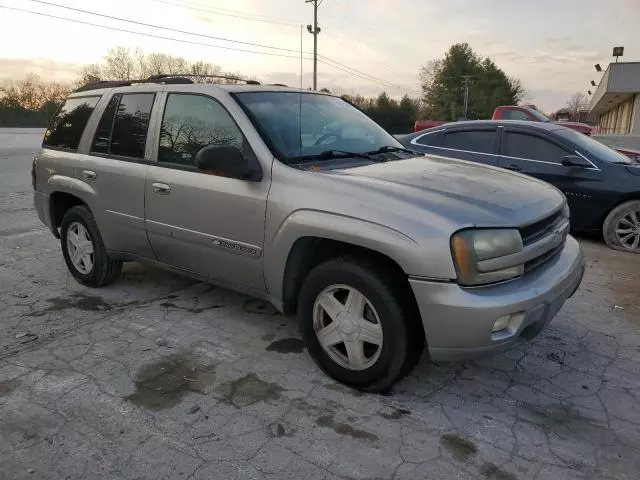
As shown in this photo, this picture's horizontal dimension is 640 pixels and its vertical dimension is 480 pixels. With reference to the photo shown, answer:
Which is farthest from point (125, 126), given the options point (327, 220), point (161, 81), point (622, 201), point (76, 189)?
point (622, 201)

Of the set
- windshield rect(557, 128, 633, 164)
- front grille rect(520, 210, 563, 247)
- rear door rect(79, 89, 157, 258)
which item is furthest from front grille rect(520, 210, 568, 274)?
windshield rect(557, 128, 633, 164)

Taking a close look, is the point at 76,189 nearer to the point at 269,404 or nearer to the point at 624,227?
the point at 269,404

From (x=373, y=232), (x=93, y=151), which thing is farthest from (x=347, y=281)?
(x=93, y=151)

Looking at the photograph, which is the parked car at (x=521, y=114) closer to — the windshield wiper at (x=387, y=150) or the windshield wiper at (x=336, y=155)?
the windshield wiper at (x=387, y=150)

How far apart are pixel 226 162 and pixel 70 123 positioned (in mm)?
2489

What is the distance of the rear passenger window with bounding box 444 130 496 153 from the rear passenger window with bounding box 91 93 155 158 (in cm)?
484

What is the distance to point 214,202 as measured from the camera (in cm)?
350

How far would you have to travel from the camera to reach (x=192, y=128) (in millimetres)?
3770

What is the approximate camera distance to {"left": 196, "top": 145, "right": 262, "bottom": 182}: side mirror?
10.4 feet

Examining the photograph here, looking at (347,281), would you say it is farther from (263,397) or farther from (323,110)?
(323,110)

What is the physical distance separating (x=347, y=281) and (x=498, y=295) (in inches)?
31.6

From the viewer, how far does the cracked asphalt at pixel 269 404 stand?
2.46 meters

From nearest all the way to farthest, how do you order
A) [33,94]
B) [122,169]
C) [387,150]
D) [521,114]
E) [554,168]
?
[387,150]
[122,169]
[554,168]
[521,114]
[33,94]

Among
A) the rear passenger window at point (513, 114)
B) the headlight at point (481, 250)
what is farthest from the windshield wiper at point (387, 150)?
the rear passenger window at point (513, 114)
